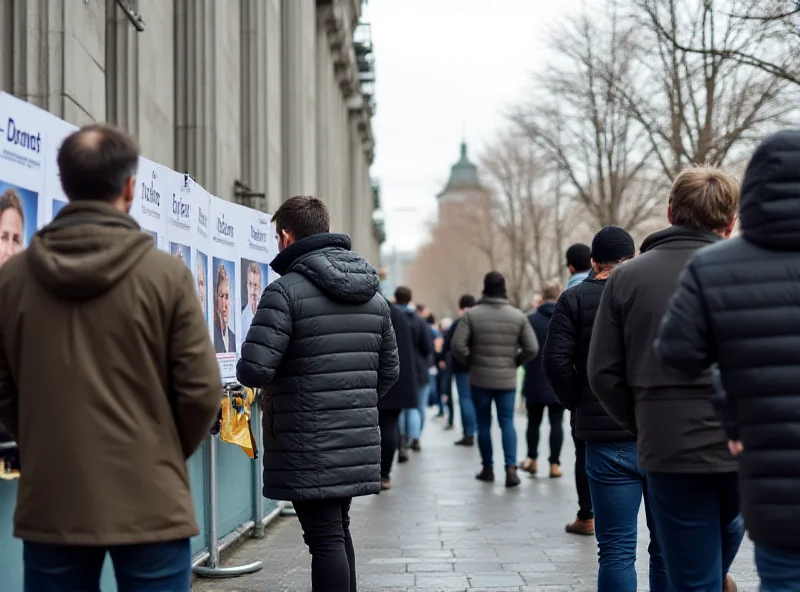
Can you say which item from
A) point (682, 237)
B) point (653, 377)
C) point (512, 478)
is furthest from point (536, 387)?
point (653, 377)

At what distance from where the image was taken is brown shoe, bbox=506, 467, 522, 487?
11898 mm

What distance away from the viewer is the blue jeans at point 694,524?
396 centimetres

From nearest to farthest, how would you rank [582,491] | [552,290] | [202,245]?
[202,245]
[582,491]
[552,290]

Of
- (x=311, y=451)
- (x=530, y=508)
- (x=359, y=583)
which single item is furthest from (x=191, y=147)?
(x=311, y=451)

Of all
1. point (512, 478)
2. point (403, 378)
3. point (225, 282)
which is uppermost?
point (225, 282)

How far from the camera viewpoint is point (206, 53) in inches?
444

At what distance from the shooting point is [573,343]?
6.53m

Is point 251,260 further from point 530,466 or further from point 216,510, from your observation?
point 530,466

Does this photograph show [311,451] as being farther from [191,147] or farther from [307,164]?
[307,164]

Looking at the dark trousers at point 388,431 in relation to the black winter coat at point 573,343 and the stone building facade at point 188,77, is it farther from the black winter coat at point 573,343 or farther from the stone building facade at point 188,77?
the black winter coat at point 573,343

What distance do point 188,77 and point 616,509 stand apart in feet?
22.8

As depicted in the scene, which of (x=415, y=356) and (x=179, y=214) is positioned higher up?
(x=179, y=214)

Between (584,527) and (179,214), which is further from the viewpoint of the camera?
(584,527)

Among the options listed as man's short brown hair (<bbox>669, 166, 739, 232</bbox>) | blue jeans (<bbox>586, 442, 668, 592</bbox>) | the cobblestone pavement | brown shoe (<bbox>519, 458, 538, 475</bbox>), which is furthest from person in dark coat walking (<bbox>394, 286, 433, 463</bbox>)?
man's short brown hair (<bbox>669, 166, 739, 232</bbox>)
